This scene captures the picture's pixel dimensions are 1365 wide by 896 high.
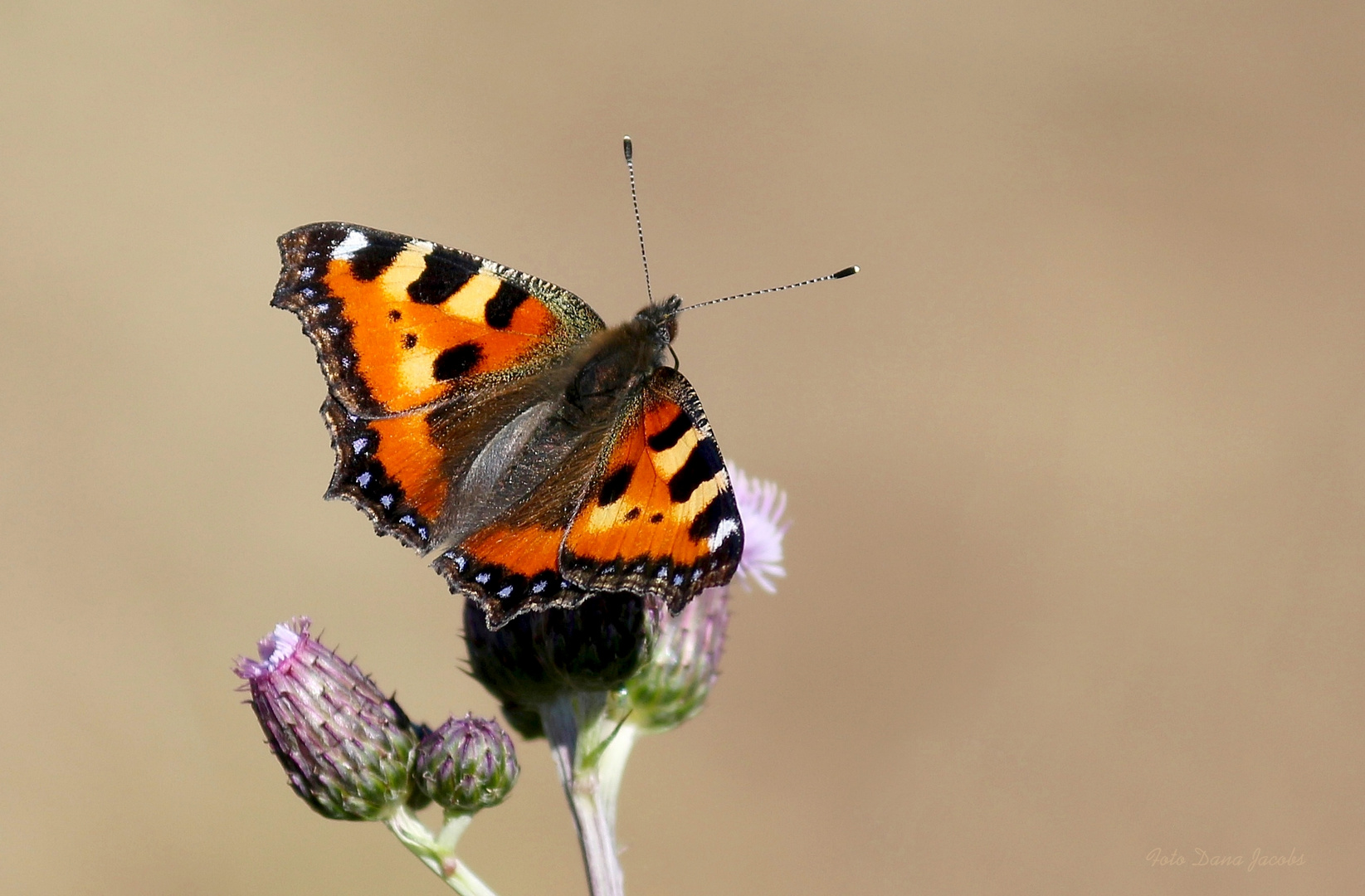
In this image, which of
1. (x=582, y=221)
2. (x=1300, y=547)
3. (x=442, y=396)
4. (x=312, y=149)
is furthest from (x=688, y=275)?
(x=442, y=396)

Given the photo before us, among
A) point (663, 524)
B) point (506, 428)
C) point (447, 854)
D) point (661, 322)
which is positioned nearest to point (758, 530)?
point (661, 322)

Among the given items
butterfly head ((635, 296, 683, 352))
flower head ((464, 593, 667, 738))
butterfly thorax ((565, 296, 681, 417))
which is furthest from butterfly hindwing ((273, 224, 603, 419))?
flower head ((464, 593, 667, 738))

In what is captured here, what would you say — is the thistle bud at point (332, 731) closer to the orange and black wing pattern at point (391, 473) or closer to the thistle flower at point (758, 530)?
the orange and black wing pattern at point (391, 473)

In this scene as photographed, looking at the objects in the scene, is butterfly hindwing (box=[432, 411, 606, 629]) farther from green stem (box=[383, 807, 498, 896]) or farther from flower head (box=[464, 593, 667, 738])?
green stem (box=[383, 807, 498, 896])

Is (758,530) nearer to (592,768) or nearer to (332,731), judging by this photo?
(592,768)

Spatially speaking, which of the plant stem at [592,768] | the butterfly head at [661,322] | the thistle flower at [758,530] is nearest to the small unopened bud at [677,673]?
the plant stem at [592,768]

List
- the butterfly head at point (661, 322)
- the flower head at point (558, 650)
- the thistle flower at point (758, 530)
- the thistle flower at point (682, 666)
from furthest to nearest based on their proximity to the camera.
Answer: the thistle flower at point (758, 530) < the thistle flower at point (682, 666) < the butterfly head at point (661, 322) < the flower head at point (558, 650)
